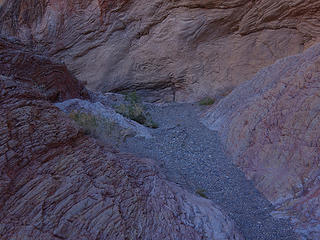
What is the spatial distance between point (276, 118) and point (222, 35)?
5.98 meters

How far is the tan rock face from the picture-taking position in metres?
2.17

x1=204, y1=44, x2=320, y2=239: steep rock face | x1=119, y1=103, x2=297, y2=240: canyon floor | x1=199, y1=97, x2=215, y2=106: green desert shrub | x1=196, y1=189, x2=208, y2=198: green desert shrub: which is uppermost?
x1=204, y1=44, x2=320, y2=239: steep rock face

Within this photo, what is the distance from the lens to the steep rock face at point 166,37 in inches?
333

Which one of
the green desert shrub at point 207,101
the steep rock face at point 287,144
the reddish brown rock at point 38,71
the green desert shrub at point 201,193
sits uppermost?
the reddish brown rock at point 38,71


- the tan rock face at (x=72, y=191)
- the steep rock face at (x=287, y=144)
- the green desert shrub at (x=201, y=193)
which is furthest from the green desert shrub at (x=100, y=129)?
the steep rock face at (x=287, y=144)

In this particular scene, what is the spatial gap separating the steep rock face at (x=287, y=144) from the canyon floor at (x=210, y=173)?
0.16 metres

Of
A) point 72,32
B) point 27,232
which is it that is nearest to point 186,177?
point 27,232

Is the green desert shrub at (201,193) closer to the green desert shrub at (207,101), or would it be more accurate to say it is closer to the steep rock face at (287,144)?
the steep rock face at (287,144)

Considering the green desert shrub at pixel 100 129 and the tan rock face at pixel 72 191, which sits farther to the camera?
the green desert shrub at pixel 100 129

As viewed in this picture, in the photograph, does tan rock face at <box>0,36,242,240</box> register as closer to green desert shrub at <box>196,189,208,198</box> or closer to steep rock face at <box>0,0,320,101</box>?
green desert shrub at <box>196,189,208,198</box>

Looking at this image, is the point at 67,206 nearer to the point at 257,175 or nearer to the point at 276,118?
the point at 257,175

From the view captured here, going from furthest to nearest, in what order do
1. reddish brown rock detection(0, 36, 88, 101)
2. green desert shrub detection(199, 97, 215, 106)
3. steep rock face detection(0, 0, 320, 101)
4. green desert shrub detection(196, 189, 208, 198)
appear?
green desert shrub detection(199, 97, 215, 106)
steep rock face detection(0, 0, 320, 101)
reddish brown rock detection(0, 36, 88, 101)
green desert shrub detection(196, 189, 208, 198)

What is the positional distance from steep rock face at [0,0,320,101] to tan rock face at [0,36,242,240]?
690 centimetres

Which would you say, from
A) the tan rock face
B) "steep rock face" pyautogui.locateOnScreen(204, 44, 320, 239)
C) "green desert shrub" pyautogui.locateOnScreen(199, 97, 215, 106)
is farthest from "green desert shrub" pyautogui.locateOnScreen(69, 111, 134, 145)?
"green desert shrub" pyautogui.locateOnScreen(199, 97, 215, 106)
